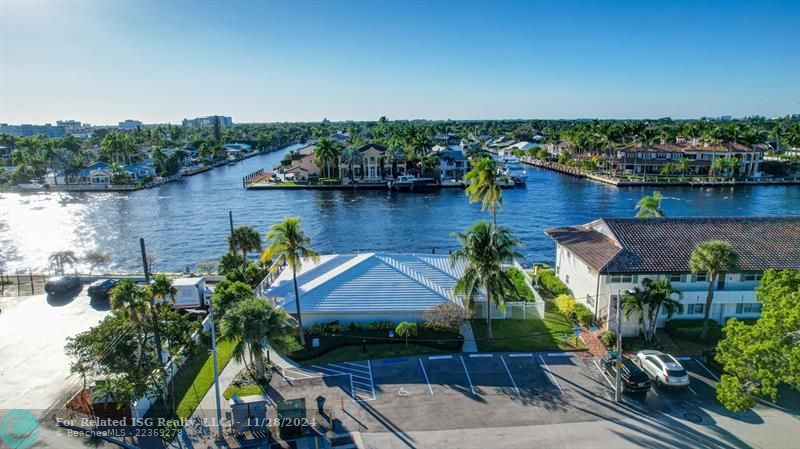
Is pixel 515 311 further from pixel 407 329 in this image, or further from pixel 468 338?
pixel 407 329

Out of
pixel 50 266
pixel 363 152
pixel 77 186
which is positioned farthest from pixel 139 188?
pixel 50 266

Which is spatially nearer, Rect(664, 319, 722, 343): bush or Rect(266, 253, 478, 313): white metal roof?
Rect(664, 319, 722, 343): bush

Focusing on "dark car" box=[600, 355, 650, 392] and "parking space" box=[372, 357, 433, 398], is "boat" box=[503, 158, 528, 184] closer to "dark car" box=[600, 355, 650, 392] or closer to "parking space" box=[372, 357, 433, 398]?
"dark car" box=[600, 355, 650, 392]

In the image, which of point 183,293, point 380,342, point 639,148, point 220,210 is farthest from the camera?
point 639,148

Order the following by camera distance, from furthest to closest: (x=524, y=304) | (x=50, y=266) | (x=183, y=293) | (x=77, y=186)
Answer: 1. (x=77, y=186)
2. (x=50, y=266)
3. (x=183, y=293)
4. (x=524, y=304)

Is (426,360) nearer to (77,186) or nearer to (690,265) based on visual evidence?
(690,265)

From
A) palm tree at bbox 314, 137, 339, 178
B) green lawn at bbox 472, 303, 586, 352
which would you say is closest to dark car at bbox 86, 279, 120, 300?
green lawn at bbox 472, 303, 586, 352

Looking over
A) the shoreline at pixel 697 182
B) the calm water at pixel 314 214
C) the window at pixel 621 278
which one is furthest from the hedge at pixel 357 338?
the shoreline at pixel 697 182
